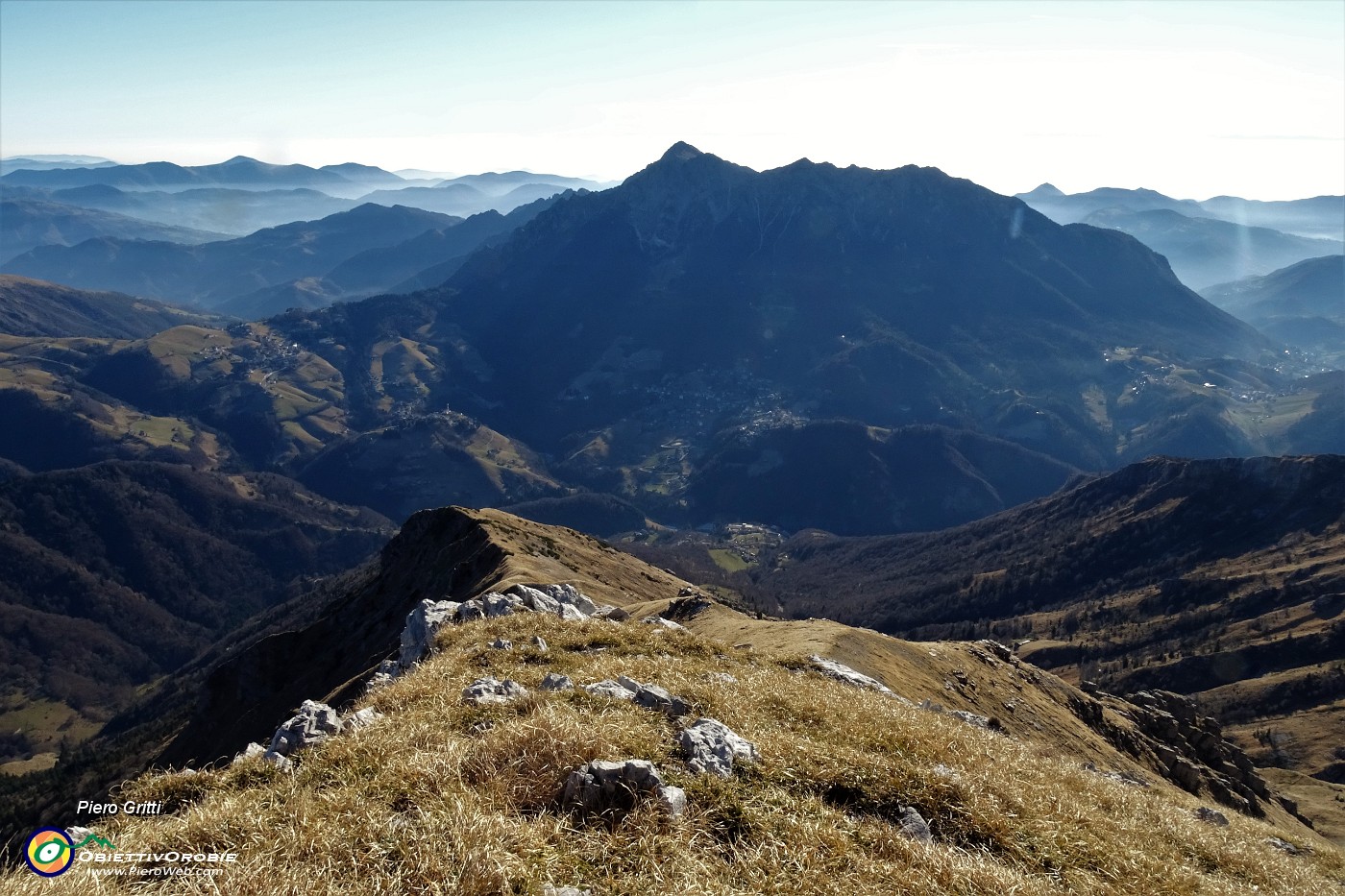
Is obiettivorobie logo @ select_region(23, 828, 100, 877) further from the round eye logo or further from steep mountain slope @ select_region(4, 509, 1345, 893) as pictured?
steep mountain slope @ select_region(4, 509, 1345, 893)

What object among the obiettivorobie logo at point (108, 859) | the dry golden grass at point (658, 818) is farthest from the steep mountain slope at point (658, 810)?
the obiettivorobie logo at point (108, 859)

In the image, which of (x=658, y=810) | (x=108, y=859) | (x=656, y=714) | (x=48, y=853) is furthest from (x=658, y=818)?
(x=48, y=853)

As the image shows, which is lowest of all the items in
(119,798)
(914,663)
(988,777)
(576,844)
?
(914,663)

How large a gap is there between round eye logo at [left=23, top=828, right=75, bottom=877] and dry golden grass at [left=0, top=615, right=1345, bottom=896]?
1.27 feet

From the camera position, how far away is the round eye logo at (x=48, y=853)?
35.6 feet

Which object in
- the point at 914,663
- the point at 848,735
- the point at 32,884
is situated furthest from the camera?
the point at 914,663

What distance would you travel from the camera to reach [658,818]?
12.6 meters

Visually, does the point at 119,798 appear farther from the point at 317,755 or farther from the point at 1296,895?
the point at 1296,895

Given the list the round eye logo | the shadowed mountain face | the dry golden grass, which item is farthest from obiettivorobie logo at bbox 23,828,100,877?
the shadowed mountain face

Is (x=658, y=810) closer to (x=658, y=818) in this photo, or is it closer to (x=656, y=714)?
(x=658, y=818)

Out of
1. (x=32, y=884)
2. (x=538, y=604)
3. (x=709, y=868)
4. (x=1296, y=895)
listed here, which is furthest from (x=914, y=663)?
(x=32, y=884)

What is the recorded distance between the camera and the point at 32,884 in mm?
A: 9852

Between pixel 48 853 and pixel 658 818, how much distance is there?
9238mm

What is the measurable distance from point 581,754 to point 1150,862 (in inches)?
497
